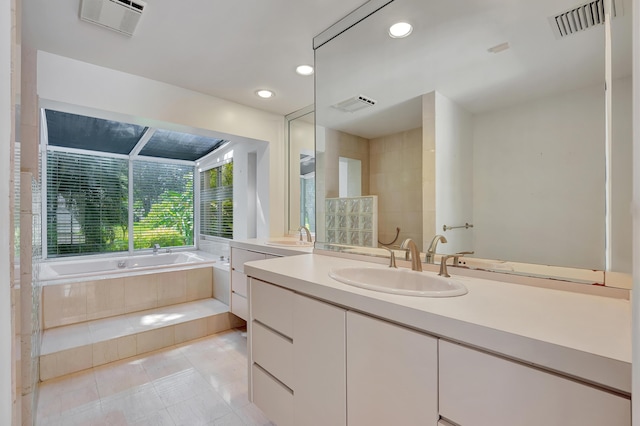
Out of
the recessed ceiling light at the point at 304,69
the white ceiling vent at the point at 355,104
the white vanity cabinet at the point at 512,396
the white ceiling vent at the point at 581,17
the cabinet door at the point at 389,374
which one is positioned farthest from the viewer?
the recessed ceiling light at the point at 304,69

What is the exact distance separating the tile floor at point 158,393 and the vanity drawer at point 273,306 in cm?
69

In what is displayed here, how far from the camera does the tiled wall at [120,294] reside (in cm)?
257

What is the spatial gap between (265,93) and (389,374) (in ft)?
8.60

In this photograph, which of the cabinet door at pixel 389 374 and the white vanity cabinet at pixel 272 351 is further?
the white vanity cabinet at pixel 272 351

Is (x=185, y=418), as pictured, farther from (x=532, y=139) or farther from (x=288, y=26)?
(x=288, y=26)

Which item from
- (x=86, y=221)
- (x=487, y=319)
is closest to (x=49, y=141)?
(x=86, y=221)

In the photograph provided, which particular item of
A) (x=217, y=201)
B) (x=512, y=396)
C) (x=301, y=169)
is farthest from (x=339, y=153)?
(x=217, y=201)

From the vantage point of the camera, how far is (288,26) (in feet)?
6.13

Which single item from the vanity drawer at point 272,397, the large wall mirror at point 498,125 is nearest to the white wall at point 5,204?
the vanity drawer at point 272,397

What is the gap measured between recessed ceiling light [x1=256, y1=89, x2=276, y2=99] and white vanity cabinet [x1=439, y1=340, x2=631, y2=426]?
261 cm

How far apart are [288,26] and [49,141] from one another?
3.98 meters

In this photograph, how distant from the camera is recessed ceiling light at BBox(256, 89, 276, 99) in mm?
2779

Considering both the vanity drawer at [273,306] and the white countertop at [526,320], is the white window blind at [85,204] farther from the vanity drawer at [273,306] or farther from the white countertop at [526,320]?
the white countertop at [526,320]

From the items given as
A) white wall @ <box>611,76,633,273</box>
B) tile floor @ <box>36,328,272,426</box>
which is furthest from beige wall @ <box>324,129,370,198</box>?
tile floor @ <box>36,328,272,426</box>
